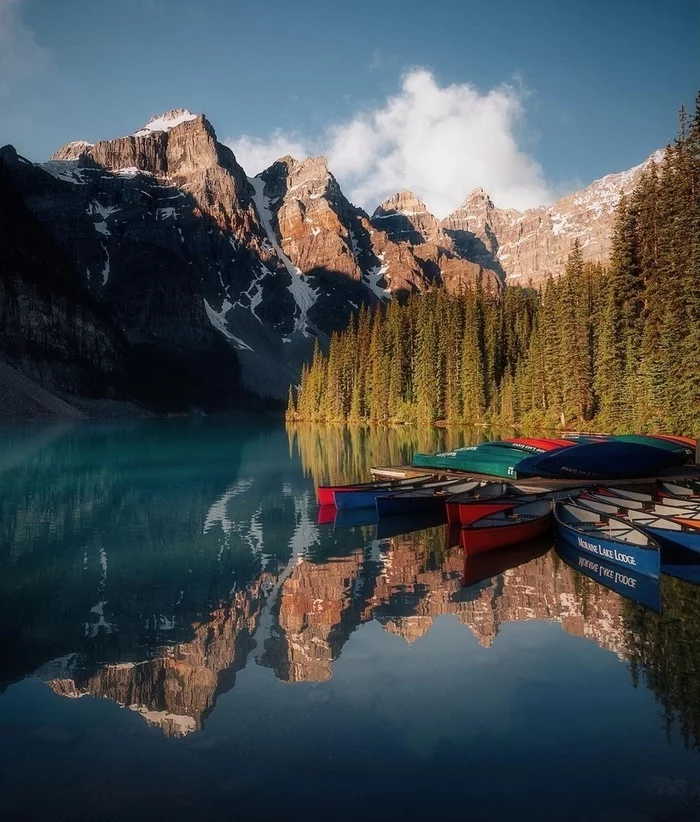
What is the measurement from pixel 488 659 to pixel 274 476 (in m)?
27.4

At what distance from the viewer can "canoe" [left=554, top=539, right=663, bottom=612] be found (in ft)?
43.7

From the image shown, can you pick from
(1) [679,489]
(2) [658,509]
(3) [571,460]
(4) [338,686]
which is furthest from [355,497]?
(4) [338,686]

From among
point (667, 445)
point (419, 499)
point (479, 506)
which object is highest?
point (667, 445)

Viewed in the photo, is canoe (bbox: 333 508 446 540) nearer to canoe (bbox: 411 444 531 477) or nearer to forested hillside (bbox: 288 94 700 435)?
canoe (bbox: 411 444 531 477)

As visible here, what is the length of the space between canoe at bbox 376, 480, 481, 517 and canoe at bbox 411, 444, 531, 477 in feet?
7.10

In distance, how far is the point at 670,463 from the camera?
90.2ft

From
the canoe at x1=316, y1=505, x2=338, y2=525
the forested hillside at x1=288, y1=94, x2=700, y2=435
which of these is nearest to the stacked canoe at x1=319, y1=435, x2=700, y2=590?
the canoe at x1=316, y1=505, x2=338, y2=525

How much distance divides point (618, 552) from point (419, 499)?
9.62 metres

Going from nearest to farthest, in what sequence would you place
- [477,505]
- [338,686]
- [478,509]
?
[338,686]
[478,509]
[477,505]

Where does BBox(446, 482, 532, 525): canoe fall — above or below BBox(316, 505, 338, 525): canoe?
above

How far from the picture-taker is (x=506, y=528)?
691 inches

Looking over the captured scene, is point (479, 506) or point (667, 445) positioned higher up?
point (667, 445)

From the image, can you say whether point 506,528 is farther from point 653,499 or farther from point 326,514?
point 326,514

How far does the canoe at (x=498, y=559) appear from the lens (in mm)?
15492
